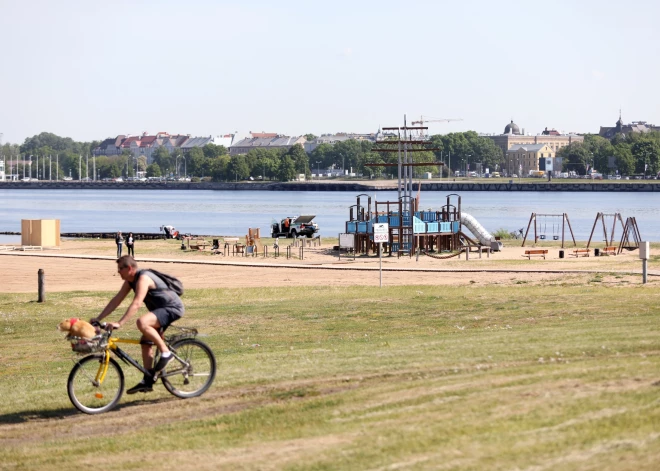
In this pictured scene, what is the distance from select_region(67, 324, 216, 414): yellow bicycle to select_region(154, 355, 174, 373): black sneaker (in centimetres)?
8

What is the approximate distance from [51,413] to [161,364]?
1513 mm

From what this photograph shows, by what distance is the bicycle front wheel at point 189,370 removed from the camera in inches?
488

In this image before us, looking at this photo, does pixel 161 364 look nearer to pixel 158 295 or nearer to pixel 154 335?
pixel 154 335

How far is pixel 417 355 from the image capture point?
14.4 meters

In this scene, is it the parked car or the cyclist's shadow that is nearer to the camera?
the cyclist's shadow

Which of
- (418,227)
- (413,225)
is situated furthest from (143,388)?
(418,227)

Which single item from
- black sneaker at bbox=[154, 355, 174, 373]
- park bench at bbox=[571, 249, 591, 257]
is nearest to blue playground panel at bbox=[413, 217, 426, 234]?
park bench at bbox=[571, 249, 591, 257]

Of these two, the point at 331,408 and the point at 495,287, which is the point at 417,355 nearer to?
the point at 331,408

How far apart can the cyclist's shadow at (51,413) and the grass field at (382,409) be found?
0.03 meters

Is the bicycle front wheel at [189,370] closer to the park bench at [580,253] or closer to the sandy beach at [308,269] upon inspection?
the sandy beach at [308,269]

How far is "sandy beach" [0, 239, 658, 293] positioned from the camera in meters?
37.7

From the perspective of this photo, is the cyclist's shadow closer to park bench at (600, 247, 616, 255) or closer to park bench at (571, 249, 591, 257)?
park bench at (571, 249, 591, 257)

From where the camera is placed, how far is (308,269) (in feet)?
149

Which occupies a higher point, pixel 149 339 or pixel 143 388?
pixel 149 339
